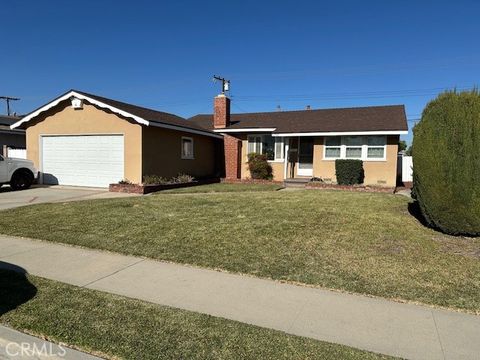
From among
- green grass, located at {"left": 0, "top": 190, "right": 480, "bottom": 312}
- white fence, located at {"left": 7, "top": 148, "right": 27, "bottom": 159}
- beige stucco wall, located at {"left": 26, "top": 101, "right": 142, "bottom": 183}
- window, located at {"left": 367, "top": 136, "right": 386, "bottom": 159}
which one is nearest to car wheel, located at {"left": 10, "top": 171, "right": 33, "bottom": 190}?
beige stucco wall, located at {"left": 26, "top": 101, "right": 142, "bottom": 183}

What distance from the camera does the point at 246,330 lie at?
3.79 metres

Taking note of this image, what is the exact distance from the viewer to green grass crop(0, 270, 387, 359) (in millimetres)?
3383

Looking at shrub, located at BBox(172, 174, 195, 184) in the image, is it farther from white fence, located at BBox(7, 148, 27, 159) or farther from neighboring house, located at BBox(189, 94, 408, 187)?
white fence, located at BBox(7, 148, 27, 159)

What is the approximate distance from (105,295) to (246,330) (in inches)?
75.0

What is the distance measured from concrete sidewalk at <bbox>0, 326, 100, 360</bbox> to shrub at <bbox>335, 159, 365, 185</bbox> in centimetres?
1513

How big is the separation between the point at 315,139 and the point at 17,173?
13.2 metres

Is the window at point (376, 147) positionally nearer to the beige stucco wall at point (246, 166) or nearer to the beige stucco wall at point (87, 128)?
the beige stucco wall at point (246, 166)

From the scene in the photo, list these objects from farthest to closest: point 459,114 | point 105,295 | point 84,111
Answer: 1. point 84,111
2. point 459,114
3. point 105,295

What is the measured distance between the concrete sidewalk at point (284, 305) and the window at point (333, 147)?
13.9 metres

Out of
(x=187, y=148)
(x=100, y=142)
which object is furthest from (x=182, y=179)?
(x=100, y=142)

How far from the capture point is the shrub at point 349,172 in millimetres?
17078

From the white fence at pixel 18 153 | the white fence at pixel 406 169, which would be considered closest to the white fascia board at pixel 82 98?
the white fence at pixel 18 153

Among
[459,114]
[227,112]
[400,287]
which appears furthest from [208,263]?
[227,112]

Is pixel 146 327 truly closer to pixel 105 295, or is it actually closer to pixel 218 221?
pixel 105 295
